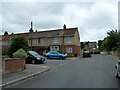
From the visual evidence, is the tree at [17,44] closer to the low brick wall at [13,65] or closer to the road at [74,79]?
the low brick wall at [13,65]

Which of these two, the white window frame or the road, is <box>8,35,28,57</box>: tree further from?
the white window frame

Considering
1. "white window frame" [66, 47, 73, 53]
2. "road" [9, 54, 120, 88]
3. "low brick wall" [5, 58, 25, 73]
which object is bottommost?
"road" [9, 54, 120, 88]

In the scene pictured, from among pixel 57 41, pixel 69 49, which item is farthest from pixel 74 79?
pixel 57 41

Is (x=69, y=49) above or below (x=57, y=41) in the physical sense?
below

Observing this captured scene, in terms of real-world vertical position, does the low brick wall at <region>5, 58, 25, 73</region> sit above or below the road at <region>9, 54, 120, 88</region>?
above

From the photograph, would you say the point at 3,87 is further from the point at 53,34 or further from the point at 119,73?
the point at 53,34

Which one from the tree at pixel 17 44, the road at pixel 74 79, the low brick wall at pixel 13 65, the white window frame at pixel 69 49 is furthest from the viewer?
the white window frame at pixel 69 49

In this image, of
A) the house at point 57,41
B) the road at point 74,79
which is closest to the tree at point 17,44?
the road at point 74,79

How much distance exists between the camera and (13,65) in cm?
1098

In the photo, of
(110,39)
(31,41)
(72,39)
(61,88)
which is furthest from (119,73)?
(110,39)

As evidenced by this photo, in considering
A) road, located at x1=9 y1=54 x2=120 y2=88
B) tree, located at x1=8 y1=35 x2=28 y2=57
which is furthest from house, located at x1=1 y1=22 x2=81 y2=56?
road, located at x1=9 y1=54 x2=120 y2=88

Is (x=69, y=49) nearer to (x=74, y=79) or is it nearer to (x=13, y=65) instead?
(x=13, y=65)

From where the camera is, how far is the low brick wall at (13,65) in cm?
1042

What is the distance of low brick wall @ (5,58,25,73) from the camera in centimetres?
1042
